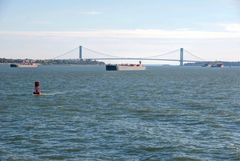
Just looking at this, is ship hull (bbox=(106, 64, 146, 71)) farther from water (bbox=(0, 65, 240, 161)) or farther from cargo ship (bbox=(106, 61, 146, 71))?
water (bbox=(0, 65, 240, 161))

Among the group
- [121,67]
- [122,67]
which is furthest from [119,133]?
[122,67]

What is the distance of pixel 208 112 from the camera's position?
101 feet

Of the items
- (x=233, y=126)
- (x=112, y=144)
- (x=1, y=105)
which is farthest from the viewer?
(x=1, y=105)

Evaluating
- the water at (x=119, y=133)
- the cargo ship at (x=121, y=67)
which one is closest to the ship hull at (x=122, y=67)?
the cargo ship at (x=121, y=67)

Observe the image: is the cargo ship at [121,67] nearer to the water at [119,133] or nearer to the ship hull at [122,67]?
the ship hull at [122,67]

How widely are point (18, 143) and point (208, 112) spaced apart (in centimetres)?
1415

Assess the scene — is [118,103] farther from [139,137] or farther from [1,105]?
[139,137]

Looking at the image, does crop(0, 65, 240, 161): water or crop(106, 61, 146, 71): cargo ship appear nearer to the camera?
crop(0, 65, 240, 161): water

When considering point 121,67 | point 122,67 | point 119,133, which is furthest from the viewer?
point 122,67

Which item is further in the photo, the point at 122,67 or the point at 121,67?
the point at 122,67

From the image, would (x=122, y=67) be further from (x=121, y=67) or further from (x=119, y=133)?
(x=119, y=133)

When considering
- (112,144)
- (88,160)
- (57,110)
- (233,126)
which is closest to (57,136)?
(112,144)

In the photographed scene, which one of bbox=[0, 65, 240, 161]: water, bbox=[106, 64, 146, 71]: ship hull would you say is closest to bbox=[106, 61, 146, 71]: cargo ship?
bbox=[106, 64, 146, 71]: ship hull

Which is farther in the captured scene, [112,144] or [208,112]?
[208,112]
